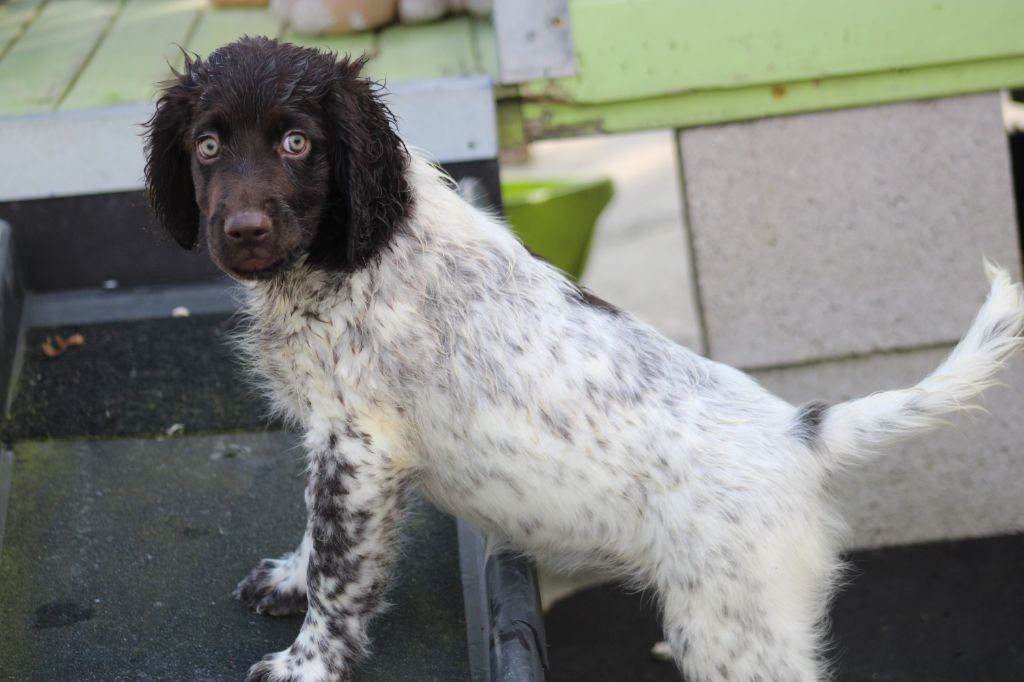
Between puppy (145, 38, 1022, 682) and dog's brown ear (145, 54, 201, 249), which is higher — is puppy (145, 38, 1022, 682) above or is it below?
below

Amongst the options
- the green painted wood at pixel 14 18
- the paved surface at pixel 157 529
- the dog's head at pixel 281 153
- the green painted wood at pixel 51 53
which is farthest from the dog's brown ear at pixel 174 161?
the green painted wood at pixel 14 18

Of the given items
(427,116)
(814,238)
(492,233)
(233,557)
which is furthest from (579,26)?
(233,557)

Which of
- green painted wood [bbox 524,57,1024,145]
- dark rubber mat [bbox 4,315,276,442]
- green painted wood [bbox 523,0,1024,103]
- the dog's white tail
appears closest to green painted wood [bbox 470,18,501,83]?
green painted wood [bbox 524,57,1024,145]

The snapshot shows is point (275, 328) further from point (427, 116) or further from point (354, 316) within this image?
point (427, 116)

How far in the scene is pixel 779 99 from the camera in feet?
14.3

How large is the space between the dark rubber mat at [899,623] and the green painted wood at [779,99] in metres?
1.73

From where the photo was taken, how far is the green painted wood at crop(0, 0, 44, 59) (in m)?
5.10

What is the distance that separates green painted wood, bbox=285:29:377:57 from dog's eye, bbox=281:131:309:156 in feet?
7.54

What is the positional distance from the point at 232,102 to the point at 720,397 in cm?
132

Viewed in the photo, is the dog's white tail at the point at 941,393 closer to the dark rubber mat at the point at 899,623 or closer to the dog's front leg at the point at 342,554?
the dog's front leg at the point at 342,554

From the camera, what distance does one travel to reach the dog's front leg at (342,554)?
2.80m

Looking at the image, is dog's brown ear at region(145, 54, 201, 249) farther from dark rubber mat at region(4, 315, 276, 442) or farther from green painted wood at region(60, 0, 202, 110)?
green painted wood at region(60, 0, 202, 110)

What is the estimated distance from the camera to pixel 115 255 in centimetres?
434

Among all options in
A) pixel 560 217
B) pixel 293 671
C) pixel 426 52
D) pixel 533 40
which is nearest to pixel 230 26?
pixel 426 52
